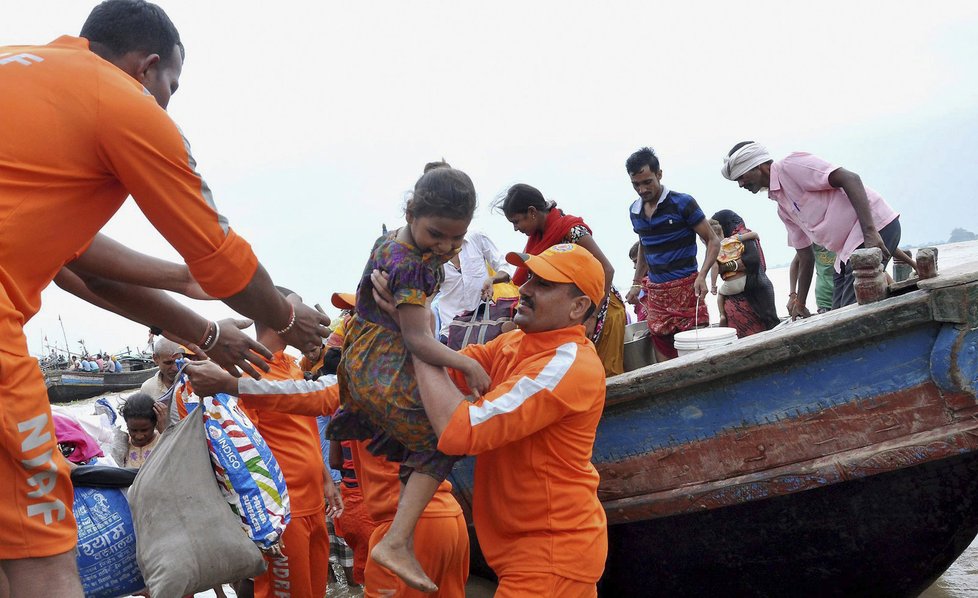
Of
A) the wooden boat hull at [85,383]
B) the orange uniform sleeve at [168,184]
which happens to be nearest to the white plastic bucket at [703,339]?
the orange uniform sleeve at [168,184]

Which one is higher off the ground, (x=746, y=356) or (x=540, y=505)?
(x=746, y=356)

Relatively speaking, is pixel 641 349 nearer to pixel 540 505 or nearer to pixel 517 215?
pixel 517 215

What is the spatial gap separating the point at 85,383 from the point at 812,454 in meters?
30.8

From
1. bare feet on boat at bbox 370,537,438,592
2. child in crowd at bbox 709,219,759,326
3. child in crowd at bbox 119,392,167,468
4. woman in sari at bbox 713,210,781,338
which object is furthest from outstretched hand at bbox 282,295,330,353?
woman in sari at bbox 713,210,781,338

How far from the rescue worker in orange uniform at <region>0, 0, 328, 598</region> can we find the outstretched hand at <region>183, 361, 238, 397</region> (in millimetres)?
1269

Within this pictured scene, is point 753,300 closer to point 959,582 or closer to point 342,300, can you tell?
point 959,582

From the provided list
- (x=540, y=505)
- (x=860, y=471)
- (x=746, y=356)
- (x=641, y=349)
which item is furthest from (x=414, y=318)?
(x=641, y=349)

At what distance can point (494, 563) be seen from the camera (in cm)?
252

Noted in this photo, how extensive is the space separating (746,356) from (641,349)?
2907 millimetres

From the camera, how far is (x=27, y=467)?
163 centimetres

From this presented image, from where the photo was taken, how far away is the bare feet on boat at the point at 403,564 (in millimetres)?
2422

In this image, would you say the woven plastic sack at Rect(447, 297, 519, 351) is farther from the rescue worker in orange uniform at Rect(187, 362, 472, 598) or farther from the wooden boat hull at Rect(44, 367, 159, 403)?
the wooden boat hull at Rect(44, 367, 159, 403)

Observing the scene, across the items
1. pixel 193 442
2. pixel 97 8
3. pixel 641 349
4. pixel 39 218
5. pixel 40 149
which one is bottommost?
pixel 641 349

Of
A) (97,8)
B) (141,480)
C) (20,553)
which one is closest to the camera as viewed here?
(20,553)
